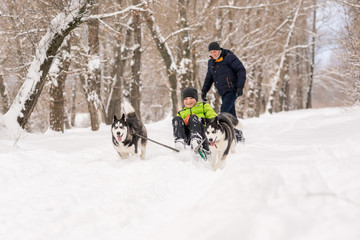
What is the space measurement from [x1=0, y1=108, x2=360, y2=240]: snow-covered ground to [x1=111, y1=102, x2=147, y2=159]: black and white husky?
26.9 inches

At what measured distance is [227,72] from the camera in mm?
5438

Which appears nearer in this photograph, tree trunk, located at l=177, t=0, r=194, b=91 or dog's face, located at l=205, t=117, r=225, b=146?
dog's face, located at l=205, t=117, r=225, b=146

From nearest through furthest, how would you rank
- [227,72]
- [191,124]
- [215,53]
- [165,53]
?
[191,124] → [215,53] → [227,72] → [165,53]

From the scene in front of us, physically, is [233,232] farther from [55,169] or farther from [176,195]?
[55,169]

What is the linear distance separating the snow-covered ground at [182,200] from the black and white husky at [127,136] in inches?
26.9

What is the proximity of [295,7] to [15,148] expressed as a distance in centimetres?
1742

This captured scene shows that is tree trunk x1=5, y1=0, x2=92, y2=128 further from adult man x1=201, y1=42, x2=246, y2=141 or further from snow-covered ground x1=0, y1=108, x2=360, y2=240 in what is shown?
adult man x1=201, y1=42, x2=246, y2=141

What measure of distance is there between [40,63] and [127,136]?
3.19m

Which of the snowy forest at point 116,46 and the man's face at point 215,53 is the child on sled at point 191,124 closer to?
the man's face at point 215,53

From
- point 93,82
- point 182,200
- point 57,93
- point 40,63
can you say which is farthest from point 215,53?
point 93,82

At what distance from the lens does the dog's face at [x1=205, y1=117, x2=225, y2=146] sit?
4.01 meters

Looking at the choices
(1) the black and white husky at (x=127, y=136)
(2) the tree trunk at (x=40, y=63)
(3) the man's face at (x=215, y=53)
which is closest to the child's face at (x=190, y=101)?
(1) the black and white husky at (x=127, y=136)

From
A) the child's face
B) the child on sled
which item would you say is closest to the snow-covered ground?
the child on sled

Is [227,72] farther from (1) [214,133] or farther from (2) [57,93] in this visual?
(2) [57,93]
